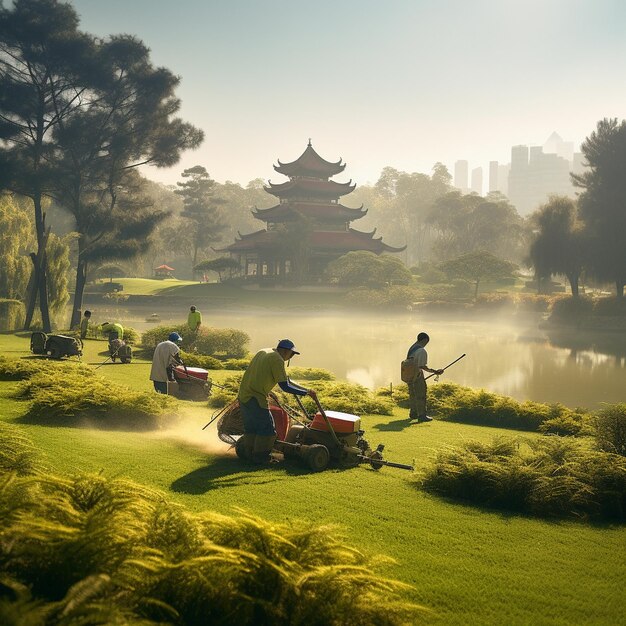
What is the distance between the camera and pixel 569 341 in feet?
135

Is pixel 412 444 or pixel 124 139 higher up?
pixel 124 139

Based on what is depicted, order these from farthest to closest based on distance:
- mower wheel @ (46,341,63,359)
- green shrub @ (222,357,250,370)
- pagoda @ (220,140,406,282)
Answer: pagoda @ (220,140,406,282) → green shrub @ (222,357,250,370) → mower wheel @ (46,341,63,359)

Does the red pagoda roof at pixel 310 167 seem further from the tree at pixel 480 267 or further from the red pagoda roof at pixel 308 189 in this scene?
the tree at pixel 480 267

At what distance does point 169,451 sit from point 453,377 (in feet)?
63.5

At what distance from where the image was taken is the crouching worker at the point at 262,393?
8.27 meters

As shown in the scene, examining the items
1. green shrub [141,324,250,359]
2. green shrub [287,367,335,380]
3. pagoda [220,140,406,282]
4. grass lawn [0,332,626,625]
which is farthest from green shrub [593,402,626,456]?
pagoda [220,140,406,282]

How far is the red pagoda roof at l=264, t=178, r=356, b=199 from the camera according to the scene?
75.0m

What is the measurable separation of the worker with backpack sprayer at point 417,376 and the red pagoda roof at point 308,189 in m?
62.4

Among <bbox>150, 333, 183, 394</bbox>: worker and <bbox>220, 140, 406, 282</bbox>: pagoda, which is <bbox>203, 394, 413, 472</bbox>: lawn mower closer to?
<bbox>150, 333, 183, 394</bbox>: worker

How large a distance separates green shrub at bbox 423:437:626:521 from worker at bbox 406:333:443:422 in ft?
17.5

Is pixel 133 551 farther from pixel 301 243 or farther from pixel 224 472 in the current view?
pixel 301 243

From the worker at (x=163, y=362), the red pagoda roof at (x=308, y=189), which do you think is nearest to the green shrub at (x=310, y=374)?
the worker at (x=163, y=362)

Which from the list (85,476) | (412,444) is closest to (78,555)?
(85,476)

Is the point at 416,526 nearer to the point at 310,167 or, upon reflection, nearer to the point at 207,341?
the point at 207,341
